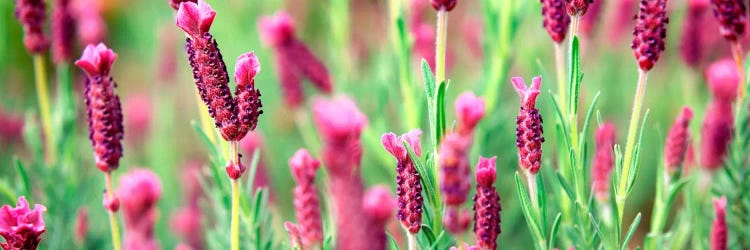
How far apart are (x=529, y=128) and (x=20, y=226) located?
409mm

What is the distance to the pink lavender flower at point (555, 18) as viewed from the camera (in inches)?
28.9

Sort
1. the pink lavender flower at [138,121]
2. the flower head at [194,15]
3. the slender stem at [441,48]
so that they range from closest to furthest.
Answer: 1. the flower head at [194,15]
2. the slender stem at [441,48]
3. the pink lavender flower at [138,121]

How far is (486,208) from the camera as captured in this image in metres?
0.68

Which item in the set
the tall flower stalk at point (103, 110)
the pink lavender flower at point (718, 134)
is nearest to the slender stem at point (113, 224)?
the tall flower stalk at point (103, 110)

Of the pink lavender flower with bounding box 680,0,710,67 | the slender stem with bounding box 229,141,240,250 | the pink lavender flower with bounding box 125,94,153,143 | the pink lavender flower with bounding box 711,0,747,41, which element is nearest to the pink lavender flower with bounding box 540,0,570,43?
the pink lavender flower with bounding box 711,0,747,41

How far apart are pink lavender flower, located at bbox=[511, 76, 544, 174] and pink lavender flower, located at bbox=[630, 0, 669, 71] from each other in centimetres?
9

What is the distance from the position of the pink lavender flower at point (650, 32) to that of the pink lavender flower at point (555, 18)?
0.08m

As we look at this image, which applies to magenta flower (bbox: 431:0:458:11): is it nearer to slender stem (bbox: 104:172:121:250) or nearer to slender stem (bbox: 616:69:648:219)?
slender stem (bbox: 616:69:648:219)

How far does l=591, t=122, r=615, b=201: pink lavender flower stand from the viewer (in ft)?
2.86

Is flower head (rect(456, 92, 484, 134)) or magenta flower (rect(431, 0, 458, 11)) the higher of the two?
→ magenta flower (rect(431, 0, 458, 11))

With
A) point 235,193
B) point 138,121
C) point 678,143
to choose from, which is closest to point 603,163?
point 678,143

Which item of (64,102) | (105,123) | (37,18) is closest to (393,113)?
(64,102)

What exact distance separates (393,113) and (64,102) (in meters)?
0.70

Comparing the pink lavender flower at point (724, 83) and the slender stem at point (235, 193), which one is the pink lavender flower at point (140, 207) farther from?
the pink lavender flower at point (724, 83)
